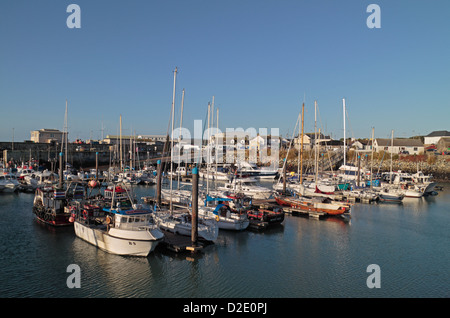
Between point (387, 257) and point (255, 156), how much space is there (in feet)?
302

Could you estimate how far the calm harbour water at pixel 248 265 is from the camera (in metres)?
19.9

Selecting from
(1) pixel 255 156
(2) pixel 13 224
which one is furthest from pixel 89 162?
(2) pixel 13 224

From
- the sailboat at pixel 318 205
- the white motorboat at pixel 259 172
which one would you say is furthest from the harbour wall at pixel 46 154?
the sailboat at pixel 318 205

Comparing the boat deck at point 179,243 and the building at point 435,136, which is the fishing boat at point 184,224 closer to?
the boat deck at point 179,243

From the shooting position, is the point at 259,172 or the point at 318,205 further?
the point at 259,172

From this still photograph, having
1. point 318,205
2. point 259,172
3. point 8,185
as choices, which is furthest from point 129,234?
point 259,172

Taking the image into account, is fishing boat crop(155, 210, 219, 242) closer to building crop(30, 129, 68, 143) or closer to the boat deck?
the boat deck

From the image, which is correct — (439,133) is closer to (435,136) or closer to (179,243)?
(435,136)

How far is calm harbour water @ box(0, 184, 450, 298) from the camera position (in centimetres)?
1988

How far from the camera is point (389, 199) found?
2126 inches

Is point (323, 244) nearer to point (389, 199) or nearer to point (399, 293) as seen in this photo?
point (399, 293)

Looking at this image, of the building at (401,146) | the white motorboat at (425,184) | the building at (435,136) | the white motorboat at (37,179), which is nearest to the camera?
the white motorboat at (37,179)

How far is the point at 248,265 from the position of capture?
77.9 ft

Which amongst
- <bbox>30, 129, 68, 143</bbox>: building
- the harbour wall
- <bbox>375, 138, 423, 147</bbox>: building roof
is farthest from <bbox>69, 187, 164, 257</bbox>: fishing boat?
<bbox>375, 138, 423, 147</bbox>: building roof
